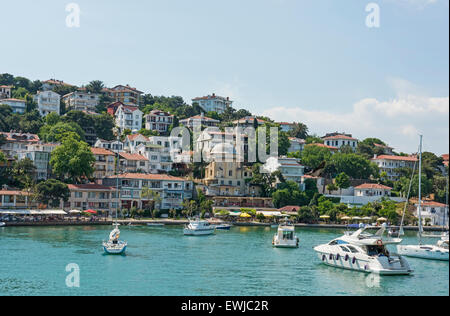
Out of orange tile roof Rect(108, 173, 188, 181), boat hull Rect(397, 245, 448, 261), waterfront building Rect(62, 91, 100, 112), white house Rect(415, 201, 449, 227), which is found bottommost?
boat hull Rect(397, 245, 448, 261)

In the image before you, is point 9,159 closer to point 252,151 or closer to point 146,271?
point 252,151

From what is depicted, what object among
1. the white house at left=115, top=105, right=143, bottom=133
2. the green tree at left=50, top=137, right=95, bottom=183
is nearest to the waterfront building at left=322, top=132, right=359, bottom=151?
the white house at left=115, top=105, right=143, bottom=133

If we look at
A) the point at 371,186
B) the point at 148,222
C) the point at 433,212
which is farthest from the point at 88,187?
the point at 433,212

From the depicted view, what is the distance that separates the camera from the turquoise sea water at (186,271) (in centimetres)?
2641

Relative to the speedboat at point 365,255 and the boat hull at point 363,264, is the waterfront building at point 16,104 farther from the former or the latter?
the speedboat at point 365,255

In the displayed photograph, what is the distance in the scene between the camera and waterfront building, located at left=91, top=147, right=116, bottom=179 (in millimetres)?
77938

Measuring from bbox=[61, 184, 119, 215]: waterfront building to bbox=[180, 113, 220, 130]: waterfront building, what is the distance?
35.7m

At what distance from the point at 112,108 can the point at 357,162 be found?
162 feet

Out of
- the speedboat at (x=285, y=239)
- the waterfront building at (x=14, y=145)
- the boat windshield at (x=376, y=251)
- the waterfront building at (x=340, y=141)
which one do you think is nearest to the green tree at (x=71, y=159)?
the waterfront building at (x=14, y=145)

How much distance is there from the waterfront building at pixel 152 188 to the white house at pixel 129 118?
30182 millimetres

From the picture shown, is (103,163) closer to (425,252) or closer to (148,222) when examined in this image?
(148,222)

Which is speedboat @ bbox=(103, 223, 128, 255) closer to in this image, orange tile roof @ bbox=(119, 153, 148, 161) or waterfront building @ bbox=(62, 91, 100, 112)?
orange tile roof @ bbox=(119, 153, 148, 161)

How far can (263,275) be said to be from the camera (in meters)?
30.7
